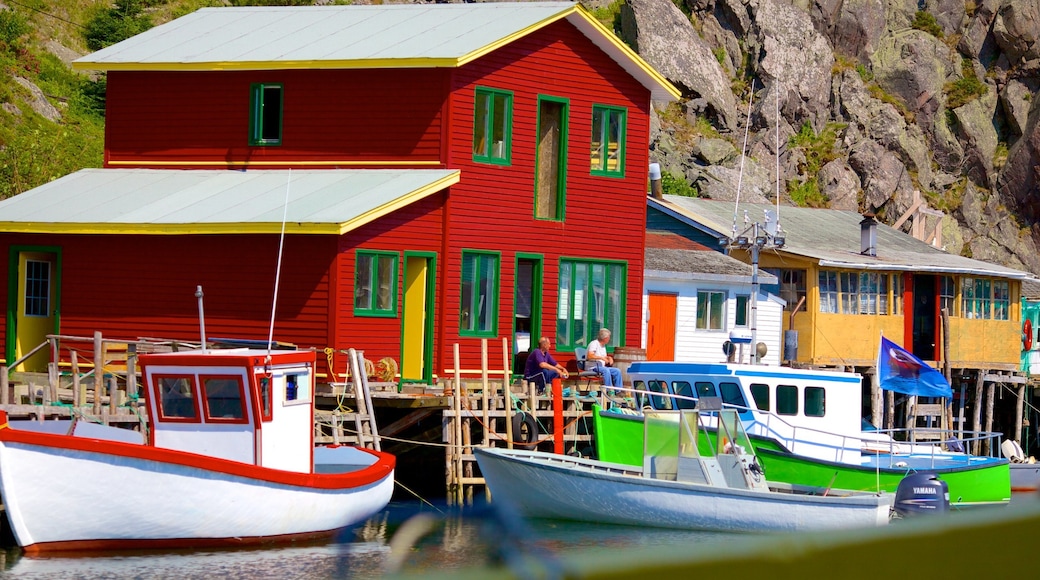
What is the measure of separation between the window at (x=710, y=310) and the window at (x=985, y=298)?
1029cm

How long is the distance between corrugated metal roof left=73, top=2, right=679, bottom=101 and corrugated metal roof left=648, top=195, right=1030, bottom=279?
9.14 meters

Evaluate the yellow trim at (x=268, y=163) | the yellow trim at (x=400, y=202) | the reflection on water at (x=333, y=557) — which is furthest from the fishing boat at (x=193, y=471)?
the yellow trim at (x=268, y=163)

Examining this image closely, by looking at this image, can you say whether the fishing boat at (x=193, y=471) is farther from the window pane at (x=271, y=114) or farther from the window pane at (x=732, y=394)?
the window pane at (x=271, y=114)

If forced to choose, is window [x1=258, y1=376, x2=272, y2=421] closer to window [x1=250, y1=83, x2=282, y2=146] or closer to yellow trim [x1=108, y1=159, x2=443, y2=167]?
yellow trim [x1=108, y1=159, x2=443, y2=167]

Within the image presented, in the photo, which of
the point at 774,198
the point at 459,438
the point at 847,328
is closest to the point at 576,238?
the point at 459,438

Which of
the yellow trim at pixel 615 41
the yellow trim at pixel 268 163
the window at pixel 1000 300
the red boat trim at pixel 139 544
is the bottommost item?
the red boat trim at pixel 139 544

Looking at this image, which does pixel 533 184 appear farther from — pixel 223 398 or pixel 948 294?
pixel 948 294

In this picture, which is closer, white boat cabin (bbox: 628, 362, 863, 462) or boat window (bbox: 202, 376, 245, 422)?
boat window (bbox: 202, 376, 245, 422)

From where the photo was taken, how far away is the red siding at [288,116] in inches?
1130

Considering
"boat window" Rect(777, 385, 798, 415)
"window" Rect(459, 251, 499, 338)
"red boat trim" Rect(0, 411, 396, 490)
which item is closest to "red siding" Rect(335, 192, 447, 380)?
"window" Rect(459, 251, 499, 338)

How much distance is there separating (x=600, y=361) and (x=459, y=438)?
4.25 metres

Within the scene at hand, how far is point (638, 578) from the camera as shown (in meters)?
3.60

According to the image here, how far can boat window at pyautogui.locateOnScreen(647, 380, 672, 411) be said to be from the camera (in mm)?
25938

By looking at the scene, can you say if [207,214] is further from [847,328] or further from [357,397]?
[847,328]
